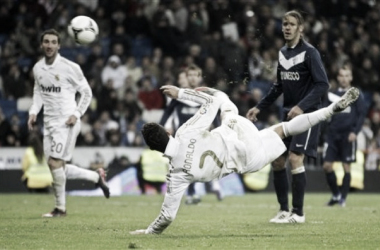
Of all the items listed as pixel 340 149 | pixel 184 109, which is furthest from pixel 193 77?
pixel 340 149

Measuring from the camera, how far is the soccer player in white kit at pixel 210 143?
10.0 m

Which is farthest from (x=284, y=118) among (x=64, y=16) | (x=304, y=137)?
(x=64, y=16)

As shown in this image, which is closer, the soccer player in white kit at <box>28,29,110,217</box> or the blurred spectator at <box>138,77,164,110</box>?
the soccer player in white kit at <box>28,29,110,217</box>

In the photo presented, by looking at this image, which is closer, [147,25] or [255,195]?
[255,195]

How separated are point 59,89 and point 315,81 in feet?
12.9

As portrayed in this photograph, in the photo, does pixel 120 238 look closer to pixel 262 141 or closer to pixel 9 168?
pixel 262 141

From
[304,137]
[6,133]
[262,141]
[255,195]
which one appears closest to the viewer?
[262,141]

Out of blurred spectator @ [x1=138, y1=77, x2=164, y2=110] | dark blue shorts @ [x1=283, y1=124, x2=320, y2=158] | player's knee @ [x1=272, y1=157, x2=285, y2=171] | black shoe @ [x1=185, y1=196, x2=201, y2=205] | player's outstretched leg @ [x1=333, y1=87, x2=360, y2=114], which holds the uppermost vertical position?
player's outstretched leg @ [x1=333, y1=87, x2=360, y2=114]

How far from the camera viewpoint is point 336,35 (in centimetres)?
2575

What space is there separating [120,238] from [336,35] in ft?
55.4

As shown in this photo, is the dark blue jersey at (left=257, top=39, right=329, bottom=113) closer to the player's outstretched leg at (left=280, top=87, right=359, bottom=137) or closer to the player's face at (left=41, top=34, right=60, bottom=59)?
the player's outstretched leg at (left=280, top=87, right=359, bottom=137)

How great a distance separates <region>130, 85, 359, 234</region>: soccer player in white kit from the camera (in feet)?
32.9

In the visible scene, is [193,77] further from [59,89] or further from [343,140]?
[343,140]

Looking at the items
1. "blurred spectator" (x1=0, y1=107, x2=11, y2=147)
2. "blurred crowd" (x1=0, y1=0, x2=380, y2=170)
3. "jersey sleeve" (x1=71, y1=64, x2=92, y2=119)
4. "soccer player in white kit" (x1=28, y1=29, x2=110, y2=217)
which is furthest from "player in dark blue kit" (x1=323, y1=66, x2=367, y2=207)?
"blurred spectator" (x1=0, y1=107, x2=11, y2=147)
